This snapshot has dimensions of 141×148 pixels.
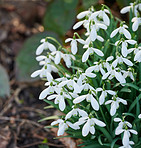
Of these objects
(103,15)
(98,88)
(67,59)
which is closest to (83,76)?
(98,88)

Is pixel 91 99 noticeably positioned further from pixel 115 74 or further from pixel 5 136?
pixel 5 136

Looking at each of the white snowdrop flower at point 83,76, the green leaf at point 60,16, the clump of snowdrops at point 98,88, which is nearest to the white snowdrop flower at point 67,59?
the clump of snowdrops at point 98,88

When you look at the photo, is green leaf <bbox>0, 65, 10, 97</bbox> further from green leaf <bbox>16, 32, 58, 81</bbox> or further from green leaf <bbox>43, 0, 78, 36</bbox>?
green leaf <bbox>43, 0, 78, 36</bbox>

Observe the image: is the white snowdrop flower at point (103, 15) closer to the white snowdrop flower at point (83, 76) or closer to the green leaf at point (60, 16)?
the white snowdrop flower at point (83, 76)

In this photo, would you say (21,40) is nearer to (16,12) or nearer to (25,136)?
(16,12)

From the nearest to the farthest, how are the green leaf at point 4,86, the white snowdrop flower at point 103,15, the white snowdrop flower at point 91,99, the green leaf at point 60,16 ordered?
the white snowdrop flower at point 91,99 < the white snowdrop flower at point 103,15 < the green leaf at point 4,86 < the green leaf at point 60,16

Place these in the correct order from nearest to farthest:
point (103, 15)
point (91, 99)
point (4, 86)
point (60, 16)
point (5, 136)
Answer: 1. point (91, 99)
2. point (103, 15)
3. point (5, 136)
4. point (4, 86)
5. point (60, 16)

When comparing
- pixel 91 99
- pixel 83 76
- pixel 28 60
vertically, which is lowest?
pixel 91 99

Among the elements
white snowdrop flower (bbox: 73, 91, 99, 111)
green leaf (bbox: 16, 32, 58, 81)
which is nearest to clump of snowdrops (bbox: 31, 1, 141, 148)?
white snowdrop flower (bbox: 73, 91, 99, 111)
